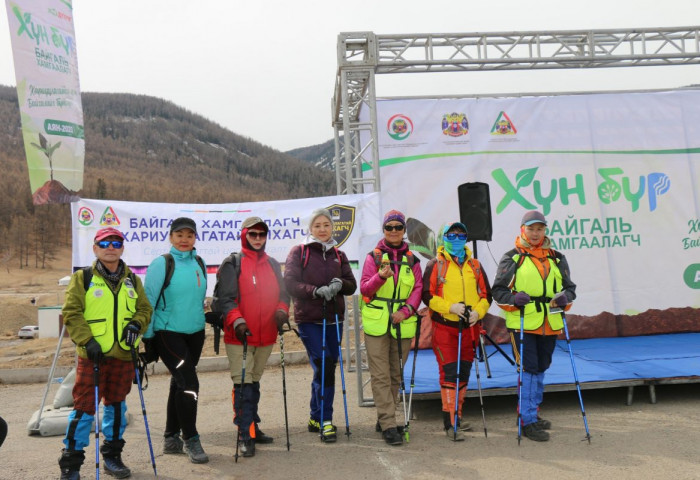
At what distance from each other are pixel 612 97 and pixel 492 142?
6.19 ft

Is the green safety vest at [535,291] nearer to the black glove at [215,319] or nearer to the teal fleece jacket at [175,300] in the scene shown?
the black glove at [215,319]

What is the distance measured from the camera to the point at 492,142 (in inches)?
311

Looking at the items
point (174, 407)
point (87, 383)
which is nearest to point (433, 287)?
point (174, 407)

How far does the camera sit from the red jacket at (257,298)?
14.2ft

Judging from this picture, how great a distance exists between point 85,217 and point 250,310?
7.78 feet

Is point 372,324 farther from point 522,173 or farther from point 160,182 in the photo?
point 160,182

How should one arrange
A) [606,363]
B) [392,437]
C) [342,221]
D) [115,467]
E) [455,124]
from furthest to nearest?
[455,124] → [606,363] → [342,221] → [392,437] → [115,467]

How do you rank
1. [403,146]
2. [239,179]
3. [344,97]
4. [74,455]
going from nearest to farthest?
[74,455] < [344,97] < [403,146] < [239,179]

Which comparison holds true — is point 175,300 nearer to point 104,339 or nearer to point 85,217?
point 104,339

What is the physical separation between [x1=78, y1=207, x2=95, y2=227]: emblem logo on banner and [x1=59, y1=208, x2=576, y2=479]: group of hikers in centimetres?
136

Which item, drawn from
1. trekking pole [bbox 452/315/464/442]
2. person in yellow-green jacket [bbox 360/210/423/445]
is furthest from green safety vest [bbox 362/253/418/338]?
trekking pole [bbox 452/315/464/442]

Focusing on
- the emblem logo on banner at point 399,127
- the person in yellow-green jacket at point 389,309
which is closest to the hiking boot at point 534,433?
the person in yellow-green jacket at point 389,309

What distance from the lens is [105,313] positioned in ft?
12.3

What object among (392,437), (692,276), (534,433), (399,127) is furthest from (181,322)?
(692,276)
